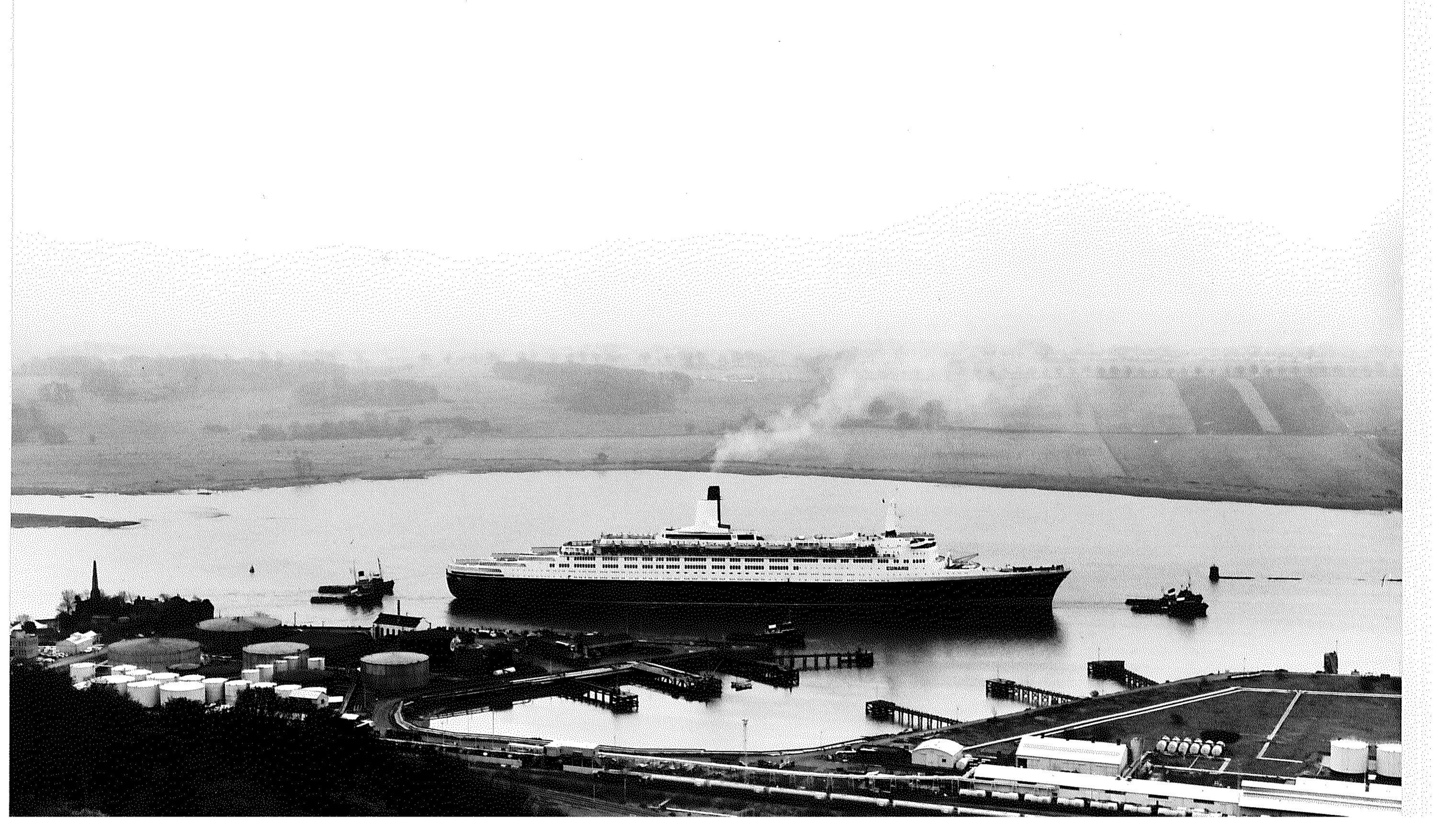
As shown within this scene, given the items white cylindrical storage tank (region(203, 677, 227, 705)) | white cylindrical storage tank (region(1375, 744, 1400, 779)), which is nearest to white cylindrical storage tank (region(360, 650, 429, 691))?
white cylindrical storage tank (region(203, 677, 227, 705))

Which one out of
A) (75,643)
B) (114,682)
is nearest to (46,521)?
(75,643)

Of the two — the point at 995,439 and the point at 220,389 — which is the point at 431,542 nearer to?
the point at 220,389

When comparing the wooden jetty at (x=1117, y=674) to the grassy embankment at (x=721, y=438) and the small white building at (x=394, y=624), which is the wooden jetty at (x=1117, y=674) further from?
the small white building at (x=394, y=624)

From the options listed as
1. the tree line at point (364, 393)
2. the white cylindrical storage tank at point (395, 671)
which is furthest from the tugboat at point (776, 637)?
the tree line at point (364, 393)

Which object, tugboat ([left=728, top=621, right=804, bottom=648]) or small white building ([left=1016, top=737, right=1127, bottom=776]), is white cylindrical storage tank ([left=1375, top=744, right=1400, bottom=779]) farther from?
tugboat ([left=728, top=621, right=804, bottom=648])

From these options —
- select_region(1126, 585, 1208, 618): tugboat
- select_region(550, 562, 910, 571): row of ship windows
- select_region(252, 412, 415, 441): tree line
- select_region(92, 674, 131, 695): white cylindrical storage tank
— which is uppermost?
select_region(252, 412, 415, 441): tree line

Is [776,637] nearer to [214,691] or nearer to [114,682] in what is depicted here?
[214,691]
